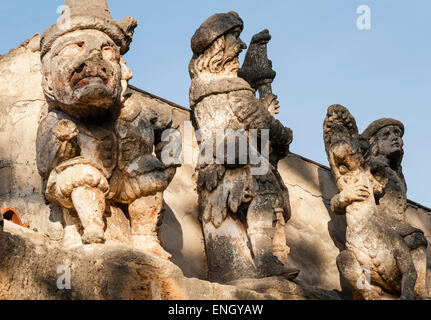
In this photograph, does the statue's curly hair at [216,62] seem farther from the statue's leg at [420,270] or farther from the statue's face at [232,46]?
the statue's leg at [420,270]

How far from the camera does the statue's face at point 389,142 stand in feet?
25.7

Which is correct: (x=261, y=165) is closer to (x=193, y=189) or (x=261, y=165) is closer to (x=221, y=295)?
(x=193, y=189)

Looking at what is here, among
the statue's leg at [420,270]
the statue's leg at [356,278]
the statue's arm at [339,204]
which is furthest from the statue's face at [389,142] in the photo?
the statue's leg at [356,278]

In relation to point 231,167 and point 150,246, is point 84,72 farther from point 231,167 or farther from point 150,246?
point 231,167

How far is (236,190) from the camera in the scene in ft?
21.5

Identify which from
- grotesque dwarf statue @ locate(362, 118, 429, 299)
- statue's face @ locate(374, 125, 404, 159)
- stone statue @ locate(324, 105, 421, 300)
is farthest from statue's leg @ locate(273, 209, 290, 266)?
statue's face @ locate(374, 125, 404, 159)

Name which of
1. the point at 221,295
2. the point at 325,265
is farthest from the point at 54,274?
the point at 325,265

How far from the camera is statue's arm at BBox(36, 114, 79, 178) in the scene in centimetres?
543

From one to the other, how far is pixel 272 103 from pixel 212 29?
0.86m

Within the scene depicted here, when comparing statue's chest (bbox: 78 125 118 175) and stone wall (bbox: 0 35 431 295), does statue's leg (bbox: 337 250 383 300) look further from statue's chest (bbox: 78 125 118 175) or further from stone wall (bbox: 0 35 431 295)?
statue's chest (bbox: 78 125 118 175)

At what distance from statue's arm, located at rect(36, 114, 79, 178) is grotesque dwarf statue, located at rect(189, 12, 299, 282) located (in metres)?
1.37

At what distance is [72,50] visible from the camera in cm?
568

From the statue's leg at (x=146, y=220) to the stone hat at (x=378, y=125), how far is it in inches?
107
